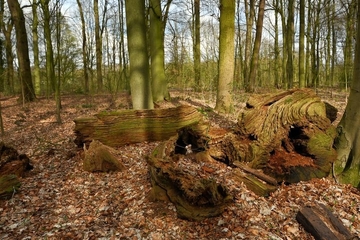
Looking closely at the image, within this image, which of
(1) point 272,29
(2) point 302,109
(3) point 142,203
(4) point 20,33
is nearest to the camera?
(3) point 142,203

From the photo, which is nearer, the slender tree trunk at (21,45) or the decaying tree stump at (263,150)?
the decaying tree stump at (263,150)

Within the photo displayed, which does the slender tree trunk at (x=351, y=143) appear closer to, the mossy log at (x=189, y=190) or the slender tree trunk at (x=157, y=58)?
the mossy log at (x=189, y=190)

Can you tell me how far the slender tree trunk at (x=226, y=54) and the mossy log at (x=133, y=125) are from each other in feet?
10.4

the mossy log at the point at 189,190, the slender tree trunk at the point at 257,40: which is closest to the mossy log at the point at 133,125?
the mossy log at the point at 189,190

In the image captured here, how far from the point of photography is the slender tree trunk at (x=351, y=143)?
3.68 m

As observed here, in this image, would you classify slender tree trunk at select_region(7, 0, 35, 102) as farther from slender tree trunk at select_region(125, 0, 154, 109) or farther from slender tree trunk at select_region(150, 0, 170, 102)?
slender tree trunk at select_region(125, 0, 154, 109)

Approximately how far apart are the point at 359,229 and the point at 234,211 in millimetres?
1378

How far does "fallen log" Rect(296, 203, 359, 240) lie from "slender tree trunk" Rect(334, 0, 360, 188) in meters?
1.06

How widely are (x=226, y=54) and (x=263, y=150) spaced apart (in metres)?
4.55

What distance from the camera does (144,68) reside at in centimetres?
625

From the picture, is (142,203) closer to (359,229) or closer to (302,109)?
(359,229)

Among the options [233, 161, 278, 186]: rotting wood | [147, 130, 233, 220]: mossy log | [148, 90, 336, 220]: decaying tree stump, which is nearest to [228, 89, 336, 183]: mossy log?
[148, 90, 336, 220]: decaying tree stump

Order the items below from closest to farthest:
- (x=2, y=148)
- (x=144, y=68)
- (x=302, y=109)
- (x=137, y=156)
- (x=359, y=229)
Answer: (x=359, y=229)
(x=302, y=109)
(x=2, y=148)
(x=137, y=156)
(x=144, y=68)

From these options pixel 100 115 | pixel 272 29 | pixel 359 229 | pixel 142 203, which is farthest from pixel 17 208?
pixel 272 29
